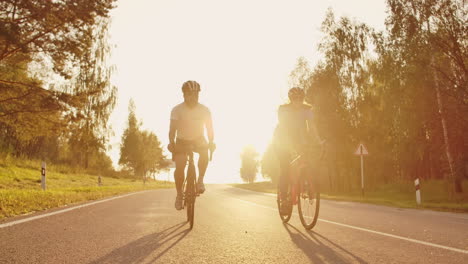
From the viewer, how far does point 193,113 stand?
694cm

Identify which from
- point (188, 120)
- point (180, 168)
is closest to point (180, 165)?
point (180, 168)

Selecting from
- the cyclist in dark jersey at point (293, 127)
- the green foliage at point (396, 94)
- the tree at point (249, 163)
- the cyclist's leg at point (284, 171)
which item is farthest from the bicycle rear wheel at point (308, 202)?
the tree at point (249, 163)

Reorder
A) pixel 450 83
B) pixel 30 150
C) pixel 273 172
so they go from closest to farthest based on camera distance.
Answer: pixel 450 83 < pixel 30 150 < pixel 273 172

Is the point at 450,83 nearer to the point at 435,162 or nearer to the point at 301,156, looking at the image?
the point at 435,162

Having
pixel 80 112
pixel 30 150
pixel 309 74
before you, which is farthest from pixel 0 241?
pixel 30 150

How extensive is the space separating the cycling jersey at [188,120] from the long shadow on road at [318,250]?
2.25 m

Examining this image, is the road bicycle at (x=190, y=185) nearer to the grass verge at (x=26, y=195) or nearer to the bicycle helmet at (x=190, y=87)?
the bicycle helmet at (x=190, y=87)

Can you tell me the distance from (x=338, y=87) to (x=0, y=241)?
106 feet

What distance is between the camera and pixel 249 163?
117750mm

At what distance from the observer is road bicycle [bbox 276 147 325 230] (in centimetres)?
655

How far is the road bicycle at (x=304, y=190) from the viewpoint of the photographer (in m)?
6.55

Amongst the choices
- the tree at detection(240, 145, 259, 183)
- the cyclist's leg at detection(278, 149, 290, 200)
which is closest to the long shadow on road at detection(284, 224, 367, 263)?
the cyclist's leg at detection(278, 149, 290, 200)

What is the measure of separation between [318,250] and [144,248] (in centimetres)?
193

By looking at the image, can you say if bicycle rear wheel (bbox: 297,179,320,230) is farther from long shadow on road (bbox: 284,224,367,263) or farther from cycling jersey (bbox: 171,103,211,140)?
cycling jersey (bbox: 171,103,211,140)
